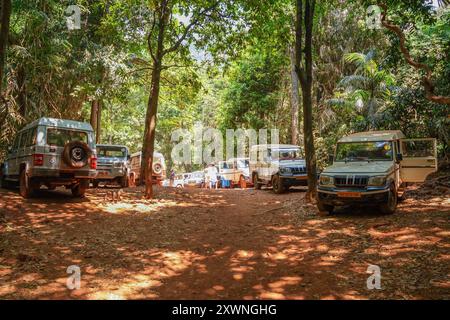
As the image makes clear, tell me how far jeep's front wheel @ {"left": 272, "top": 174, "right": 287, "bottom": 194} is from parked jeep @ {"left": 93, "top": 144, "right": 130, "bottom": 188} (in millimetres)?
7090

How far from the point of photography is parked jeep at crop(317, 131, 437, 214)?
887 centimetres

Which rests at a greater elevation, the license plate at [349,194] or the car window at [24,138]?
the car window at [24,138]

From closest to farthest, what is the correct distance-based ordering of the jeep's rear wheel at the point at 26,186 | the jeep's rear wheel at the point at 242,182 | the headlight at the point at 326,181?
the headlight at the point at 326,181, the jeep's rear wheel at the point at 26,186, the jeep's rear wheel at the point at 242,182

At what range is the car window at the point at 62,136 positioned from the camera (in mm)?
11164

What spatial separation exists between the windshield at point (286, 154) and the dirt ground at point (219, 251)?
4765 millimetres

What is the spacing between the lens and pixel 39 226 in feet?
27.5

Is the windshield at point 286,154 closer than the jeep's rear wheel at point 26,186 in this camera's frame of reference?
No

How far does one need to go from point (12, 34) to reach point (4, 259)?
496 inches

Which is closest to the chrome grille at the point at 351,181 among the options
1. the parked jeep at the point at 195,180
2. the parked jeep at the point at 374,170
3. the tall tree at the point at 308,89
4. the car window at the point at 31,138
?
the parked jeep at the point at 374,170

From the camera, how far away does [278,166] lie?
15258 mm

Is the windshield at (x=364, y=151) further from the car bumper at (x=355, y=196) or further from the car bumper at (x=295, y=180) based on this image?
the car bumper at (x=295, y=180)

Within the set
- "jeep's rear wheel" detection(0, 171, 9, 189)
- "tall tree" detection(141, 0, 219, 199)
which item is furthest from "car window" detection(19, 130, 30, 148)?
"tall tree" detection(141, 0, 219, 199)
